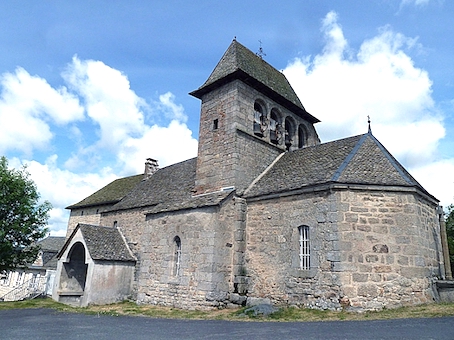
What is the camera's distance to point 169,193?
19.7 metres

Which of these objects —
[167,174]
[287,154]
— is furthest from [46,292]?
[287,154]

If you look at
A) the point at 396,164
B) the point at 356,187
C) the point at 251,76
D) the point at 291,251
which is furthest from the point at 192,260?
the point at 396,164

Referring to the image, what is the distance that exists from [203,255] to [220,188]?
3.24 m

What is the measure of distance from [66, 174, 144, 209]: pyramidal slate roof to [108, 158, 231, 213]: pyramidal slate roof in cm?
128

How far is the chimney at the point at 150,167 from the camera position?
25.7 meters

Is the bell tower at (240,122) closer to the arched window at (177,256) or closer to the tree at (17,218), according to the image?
the arched window at (177,256)

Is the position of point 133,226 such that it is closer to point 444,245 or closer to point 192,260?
point 192,260

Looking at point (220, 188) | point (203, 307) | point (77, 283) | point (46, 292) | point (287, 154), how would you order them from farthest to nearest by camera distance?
point (46, 292) → point (77, 283) → point (287, 154) → point (220, 188) → point (203, 307)

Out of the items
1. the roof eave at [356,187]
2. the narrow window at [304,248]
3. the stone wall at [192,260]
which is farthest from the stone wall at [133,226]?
the roof eave at [356,187]

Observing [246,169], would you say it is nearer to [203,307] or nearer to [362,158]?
[362,158]

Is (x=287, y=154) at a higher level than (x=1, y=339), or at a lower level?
higher

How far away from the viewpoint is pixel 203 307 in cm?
1335

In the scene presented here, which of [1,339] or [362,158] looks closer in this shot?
[1,339]

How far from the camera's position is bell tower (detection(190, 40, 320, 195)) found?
53.0ft
